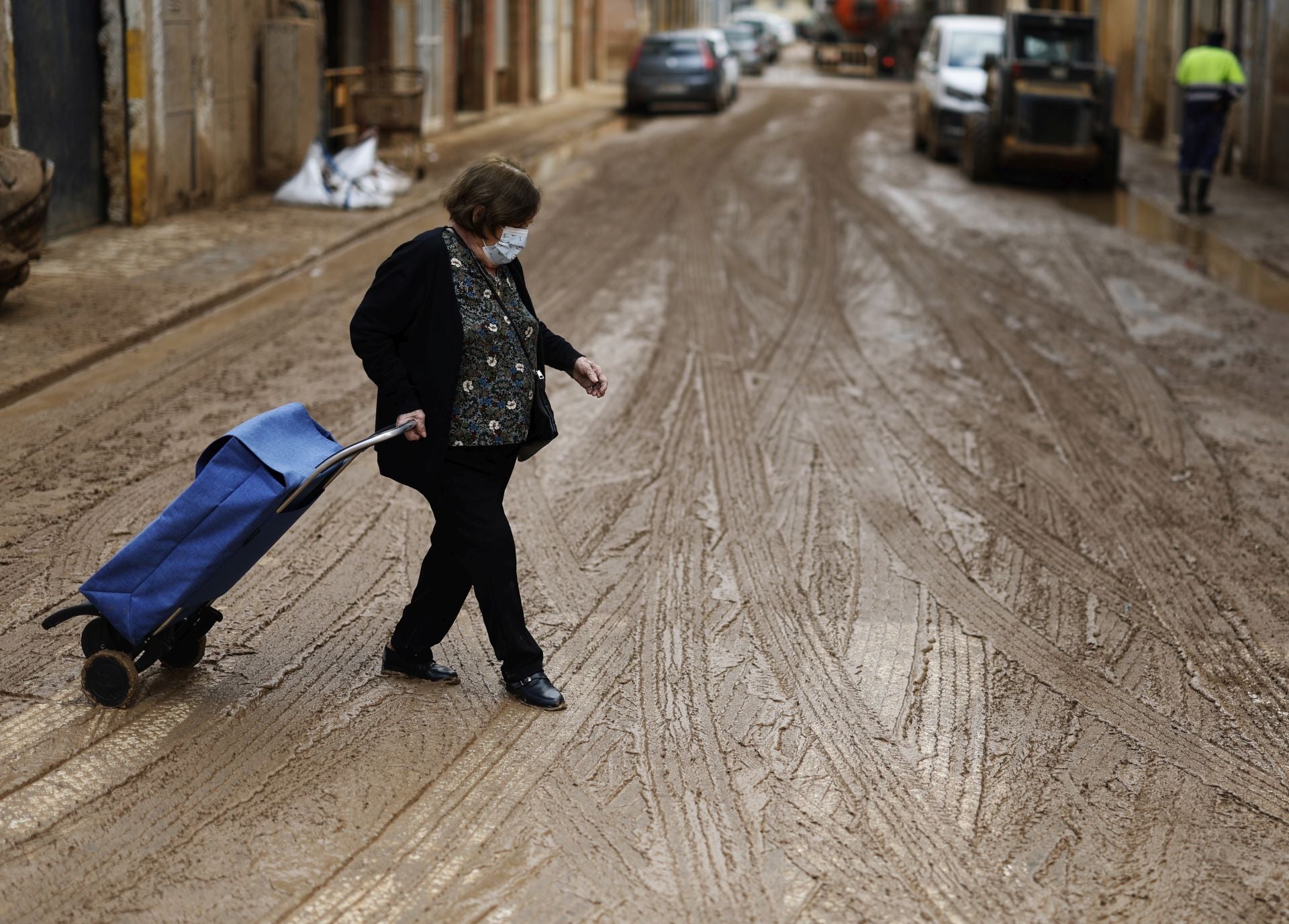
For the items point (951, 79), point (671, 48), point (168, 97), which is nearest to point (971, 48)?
point (951, 79)

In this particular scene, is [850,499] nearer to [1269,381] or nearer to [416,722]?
[416,722]

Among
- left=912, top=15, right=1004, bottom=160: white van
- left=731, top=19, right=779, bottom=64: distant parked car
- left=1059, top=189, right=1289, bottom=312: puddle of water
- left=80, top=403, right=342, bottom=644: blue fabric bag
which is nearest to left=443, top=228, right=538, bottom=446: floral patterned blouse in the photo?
left=80, top=403, right=342, bottom=644: blue fabric bag

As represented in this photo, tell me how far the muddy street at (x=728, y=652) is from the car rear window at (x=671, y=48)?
20.4 metres

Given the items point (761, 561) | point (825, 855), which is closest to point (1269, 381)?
point (761, 561)

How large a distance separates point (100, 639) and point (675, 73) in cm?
2654

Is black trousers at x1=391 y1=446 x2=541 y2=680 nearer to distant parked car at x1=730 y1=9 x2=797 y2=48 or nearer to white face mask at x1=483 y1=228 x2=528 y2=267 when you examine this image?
white face mask at x1=483 y1=228 x2=528 y2=267

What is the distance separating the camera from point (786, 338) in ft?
34.6

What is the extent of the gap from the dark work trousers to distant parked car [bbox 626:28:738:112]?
14.0 meters

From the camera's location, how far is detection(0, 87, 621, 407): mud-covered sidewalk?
928 centimetres

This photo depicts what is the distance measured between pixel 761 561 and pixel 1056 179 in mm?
15720

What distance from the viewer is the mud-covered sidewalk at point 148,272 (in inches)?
365

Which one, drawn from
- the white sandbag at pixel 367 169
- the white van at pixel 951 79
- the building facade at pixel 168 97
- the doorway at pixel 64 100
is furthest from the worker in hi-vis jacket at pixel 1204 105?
the doorway at pixel 64 100

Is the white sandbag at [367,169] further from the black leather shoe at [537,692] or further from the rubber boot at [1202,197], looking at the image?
the black leather shoe at [537,692]

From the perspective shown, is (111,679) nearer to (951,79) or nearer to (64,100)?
(64,100)
